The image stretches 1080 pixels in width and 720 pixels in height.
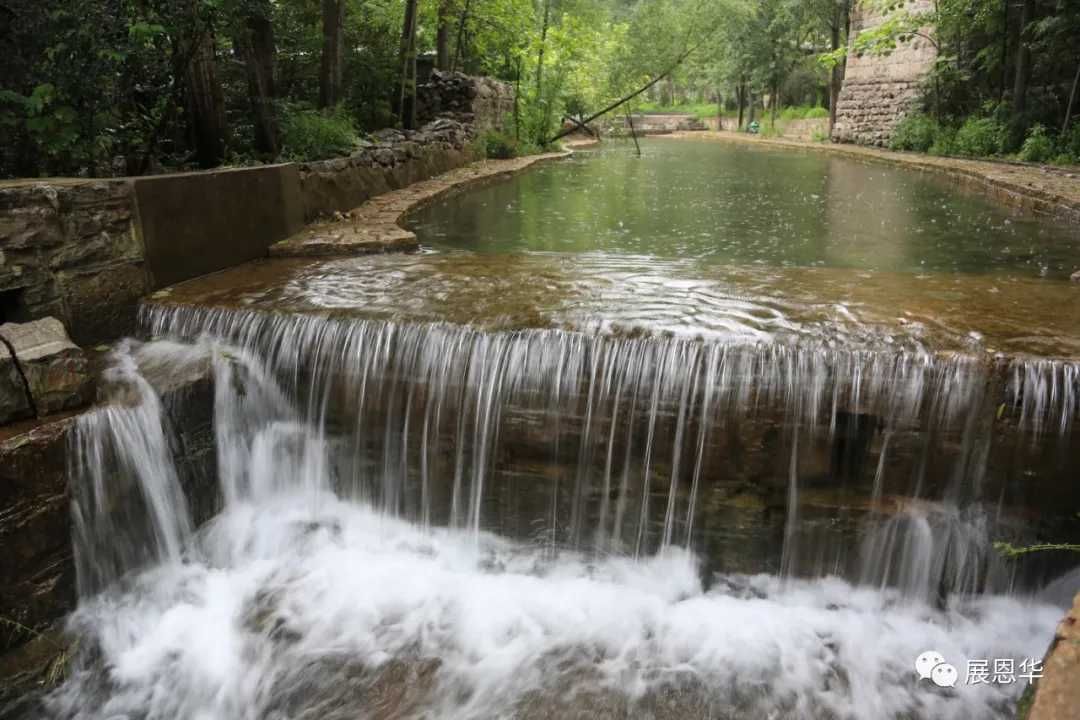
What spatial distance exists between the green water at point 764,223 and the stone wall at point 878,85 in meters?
8.80

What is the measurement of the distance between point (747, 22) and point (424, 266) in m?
32.8

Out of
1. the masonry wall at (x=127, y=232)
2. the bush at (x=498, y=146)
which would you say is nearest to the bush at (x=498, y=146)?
the bush at (x=498, y=146)

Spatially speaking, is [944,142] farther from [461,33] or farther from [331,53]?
[331,53]

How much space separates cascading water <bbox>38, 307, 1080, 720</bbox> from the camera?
3.87 meters

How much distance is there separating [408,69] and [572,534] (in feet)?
41.0

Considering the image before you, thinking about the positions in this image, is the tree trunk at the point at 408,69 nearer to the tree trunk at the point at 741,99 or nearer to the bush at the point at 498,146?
the bush at the point at 498,146

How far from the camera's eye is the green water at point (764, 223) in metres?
7.66

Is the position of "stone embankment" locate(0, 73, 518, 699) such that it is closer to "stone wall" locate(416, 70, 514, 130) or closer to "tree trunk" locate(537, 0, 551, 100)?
"stone wall" locate(416, 70, 514, 130)

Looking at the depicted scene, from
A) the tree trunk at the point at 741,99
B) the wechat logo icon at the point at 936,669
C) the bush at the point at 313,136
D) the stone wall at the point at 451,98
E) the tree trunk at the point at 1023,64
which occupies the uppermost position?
the tree trunk at the point at 741,99

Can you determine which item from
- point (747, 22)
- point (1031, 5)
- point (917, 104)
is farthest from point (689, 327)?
point (747, 22)

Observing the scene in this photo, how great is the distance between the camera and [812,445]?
431 centimetres

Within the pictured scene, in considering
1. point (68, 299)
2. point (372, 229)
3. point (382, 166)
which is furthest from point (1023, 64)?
point (68, 299)

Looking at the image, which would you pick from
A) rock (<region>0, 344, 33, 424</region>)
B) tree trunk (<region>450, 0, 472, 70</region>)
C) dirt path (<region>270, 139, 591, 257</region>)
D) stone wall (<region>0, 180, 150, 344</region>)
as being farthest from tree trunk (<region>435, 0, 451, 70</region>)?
rock (<region>0, 344, 33, 424</region>)

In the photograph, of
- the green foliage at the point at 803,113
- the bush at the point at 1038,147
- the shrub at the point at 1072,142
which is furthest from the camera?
the green foliage at the point at 803,113
